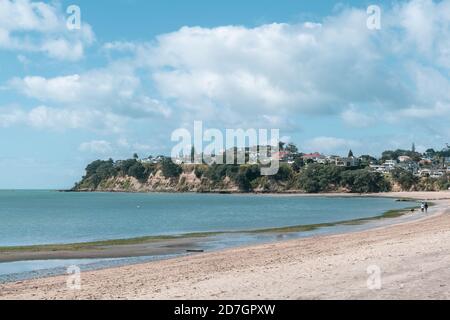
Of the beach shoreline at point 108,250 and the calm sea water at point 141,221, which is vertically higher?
the beach shoreline at point 108,250

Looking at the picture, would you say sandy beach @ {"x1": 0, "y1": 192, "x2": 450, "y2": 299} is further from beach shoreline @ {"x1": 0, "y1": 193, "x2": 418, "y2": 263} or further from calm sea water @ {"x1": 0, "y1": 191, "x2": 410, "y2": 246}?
calm sea water @ {"x1": 0, "y1": 191, "x2": 410, "y2": 246}

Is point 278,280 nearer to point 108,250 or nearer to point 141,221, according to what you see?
point 108,250

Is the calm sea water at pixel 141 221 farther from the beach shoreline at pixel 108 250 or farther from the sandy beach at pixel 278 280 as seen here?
the sandy beach at pixel 278 280

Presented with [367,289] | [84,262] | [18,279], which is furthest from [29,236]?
[367,289]

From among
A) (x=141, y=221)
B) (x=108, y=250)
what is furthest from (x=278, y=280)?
(x=141, y=221)

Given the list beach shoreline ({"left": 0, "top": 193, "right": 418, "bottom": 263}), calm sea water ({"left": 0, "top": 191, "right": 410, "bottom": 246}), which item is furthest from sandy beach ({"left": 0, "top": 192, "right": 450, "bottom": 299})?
calm sea water ({"left": 0, "top": 191, "right": 410, "bottom": 246})

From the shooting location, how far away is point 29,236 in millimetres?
51312

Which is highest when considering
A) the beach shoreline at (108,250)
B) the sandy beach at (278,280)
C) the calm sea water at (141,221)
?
the sandy beach at (278,280)

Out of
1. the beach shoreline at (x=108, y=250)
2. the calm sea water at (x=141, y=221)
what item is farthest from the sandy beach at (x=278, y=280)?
the calm sea water at (x=141, y=221)
